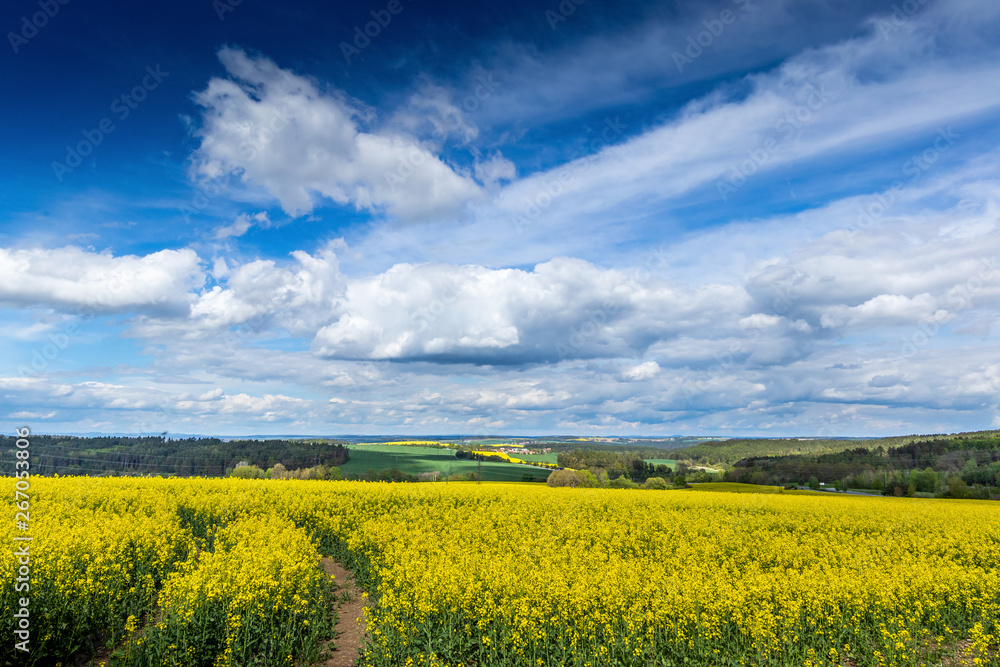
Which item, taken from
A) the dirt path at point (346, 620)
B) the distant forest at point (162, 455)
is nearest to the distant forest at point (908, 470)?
the dirt path at point (346, 620)

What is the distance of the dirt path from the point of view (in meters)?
11.1

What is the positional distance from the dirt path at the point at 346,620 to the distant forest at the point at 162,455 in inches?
2287

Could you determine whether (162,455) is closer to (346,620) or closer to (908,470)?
(346,620)

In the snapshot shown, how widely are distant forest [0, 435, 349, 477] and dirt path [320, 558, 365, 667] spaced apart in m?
58.1

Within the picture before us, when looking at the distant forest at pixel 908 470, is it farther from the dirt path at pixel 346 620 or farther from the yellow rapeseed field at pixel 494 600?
the dirt path at pixel 346 620

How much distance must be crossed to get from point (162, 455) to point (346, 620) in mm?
85095

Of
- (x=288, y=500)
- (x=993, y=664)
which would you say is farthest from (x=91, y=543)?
(x=993, y=664)

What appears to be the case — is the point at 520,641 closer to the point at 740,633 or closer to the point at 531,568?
the point at 531,568

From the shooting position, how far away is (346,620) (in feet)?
44.3

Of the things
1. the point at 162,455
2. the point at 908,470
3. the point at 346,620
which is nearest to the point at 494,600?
the point at 346,620

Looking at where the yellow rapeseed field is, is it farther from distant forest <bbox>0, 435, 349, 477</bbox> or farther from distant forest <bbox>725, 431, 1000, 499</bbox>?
distant forest <bbox>725, 431, 1000, 499</bbox>

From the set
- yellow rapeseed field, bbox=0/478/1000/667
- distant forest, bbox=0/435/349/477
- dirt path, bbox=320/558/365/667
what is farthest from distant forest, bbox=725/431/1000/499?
distant forest, bbox=0/435/349/477

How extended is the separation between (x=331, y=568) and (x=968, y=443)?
14302cm

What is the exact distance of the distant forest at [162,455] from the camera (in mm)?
64688
